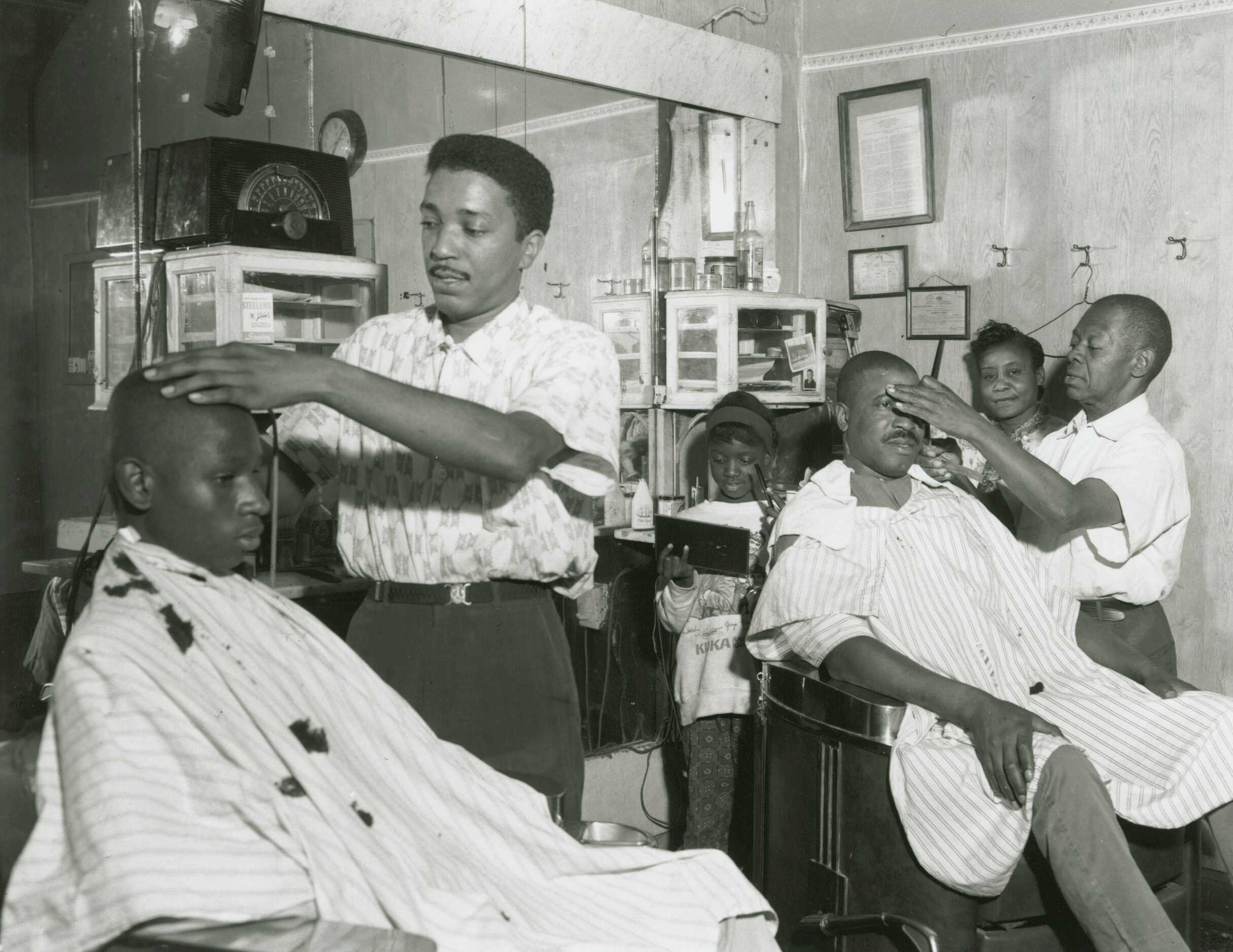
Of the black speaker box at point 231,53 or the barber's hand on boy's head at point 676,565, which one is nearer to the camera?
the black speaker box at point 231,53

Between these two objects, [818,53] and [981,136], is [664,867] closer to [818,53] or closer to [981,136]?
[981,136]

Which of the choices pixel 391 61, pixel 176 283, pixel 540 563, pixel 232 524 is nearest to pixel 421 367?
pixel 540 563

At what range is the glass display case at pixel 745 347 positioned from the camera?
146 inches

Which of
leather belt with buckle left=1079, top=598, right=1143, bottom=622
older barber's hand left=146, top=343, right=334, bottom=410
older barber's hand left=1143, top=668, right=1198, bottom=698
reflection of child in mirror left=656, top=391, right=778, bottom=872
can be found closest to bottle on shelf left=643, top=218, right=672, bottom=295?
reflection of child in mirror left=656, top=391, right=778, bottom=872

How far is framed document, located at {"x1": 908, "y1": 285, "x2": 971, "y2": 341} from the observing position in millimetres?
4160

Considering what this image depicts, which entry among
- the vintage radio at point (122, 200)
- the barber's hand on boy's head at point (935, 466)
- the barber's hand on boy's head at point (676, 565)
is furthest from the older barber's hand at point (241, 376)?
the barber's hand on boy's head at point (935, 466)

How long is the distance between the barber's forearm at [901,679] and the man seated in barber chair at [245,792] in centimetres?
80

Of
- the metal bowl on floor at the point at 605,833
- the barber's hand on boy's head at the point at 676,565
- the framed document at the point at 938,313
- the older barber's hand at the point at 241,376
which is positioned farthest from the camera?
the framed document at the point at 938,313

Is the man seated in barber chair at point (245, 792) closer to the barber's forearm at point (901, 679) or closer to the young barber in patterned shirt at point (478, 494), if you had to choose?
the young barber in patterned shirt at point (478, 494)

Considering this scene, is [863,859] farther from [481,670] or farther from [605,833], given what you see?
[481,670]

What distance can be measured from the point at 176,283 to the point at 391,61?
90 centimetres

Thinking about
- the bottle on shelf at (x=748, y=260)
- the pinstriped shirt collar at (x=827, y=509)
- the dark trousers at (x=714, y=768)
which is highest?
the bottle on shelf at (x=748, y=260)

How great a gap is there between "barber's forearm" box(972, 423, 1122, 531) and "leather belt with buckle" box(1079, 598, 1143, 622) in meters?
0.45

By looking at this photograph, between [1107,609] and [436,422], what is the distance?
7.82 ft
